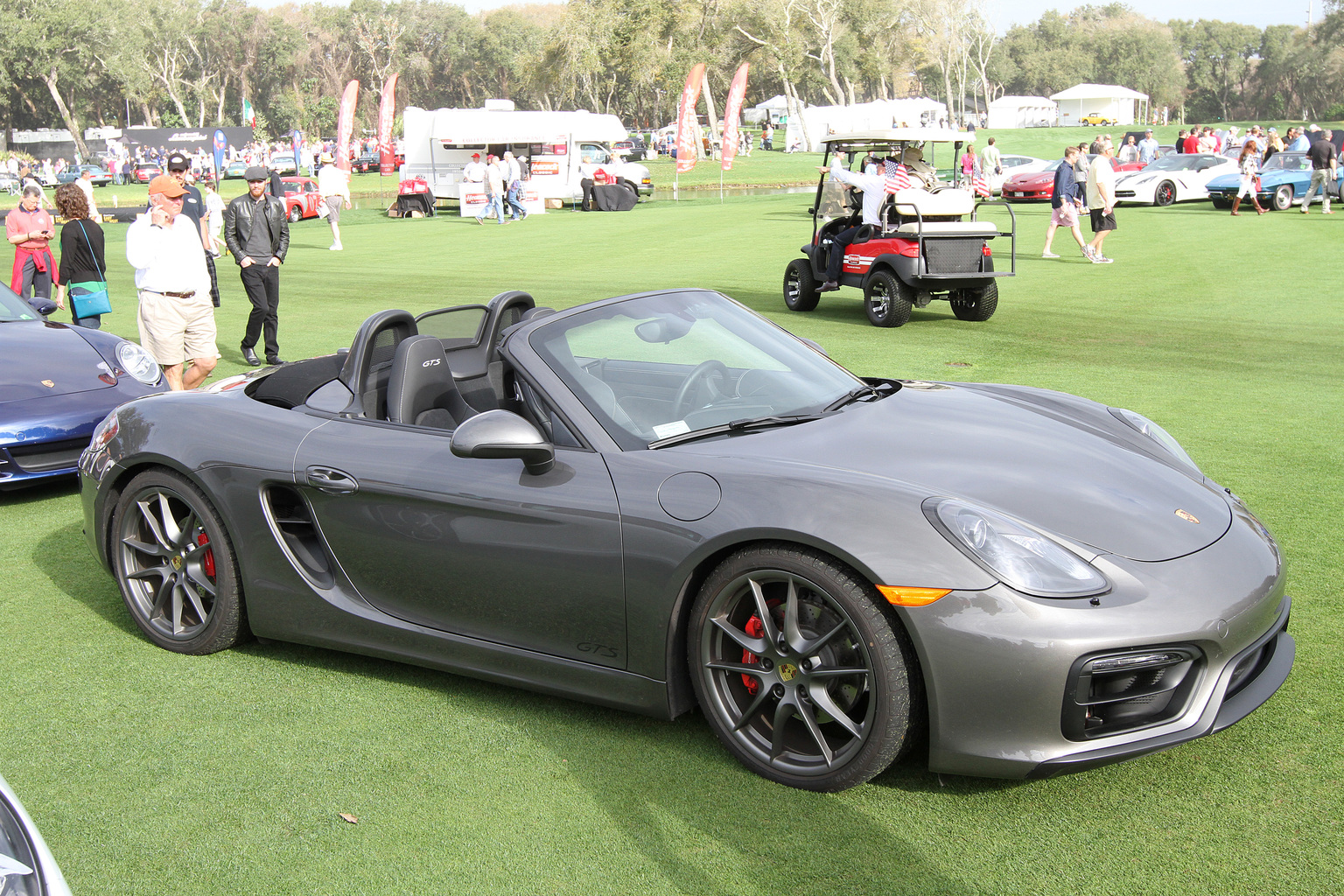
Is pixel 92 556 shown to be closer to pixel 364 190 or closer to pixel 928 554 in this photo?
pixel 928 554

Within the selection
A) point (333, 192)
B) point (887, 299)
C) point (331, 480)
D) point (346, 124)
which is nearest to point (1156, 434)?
point (331, 480)

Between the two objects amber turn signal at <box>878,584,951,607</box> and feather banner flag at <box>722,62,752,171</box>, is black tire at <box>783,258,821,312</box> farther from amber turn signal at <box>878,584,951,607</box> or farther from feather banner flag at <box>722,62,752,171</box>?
feather banner flag at <box>722,62,752,171</box>

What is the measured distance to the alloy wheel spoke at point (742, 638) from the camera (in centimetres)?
319

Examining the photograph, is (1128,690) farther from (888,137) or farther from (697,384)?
(888,137)

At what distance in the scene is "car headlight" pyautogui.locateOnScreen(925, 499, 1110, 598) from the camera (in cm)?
293

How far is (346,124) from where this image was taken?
38250 mm

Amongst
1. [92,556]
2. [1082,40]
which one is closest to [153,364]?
[92,556]

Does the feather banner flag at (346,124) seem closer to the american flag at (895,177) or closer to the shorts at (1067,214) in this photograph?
the shorts at (1067,214)

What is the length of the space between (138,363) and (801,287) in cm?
847

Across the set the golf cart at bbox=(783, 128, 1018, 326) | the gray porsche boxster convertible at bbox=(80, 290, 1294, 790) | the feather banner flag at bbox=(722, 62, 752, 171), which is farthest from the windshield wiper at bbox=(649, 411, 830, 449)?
the feather banner flag at bbox=(722, 62, 752, 171)

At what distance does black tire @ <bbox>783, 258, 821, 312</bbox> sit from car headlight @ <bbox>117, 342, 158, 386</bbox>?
8.29 meters

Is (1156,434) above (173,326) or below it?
below

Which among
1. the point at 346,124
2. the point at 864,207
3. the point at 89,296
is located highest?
the point at 346,124

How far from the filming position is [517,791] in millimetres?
3324
